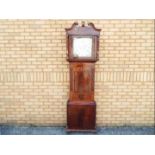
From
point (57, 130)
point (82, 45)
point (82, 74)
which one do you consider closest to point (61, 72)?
point (82, 74)

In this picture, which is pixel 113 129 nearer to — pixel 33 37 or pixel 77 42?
pixel 77 42

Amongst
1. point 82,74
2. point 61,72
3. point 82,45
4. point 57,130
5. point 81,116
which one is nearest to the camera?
point 82,45

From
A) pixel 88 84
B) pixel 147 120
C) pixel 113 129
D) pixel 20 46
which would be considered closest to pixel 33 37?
pixel 20 46

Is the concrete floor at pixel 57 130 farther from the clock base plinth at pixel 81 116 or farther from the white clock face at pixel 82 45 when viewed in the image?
the white clock face at pixel 82 45

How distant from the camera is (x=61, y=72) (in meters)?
4.90

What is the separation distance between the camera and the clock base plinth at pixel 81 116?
468 cm

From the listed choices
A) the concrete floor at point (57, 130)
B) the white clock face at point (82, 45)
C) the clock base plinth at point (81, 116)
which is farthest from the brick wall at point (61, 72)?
the white clock face at point (82, 45)

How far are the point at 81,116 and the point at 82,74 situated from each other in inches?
30.6

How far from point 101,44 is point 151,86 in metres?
1.21

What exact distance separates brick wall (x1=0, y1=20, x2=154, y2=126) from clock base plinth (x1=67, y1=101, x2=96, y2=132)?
0.37 m

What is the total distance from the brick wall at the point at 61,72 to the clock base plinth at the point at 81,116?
0.37 metres

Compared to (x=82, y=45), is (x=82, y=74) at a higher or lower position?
lower

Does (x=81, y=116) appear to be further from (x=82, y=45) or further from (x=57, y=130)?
(x=82, y=45)

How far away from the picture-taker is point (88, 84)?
15.0 ft
